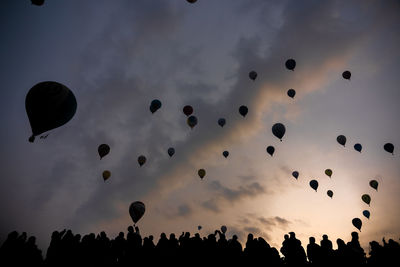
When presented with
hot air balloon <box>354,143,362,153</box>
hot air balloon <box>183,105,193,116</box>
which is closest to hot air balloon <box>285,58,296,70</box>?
hot air balloon <box>183,105,193,116</box>

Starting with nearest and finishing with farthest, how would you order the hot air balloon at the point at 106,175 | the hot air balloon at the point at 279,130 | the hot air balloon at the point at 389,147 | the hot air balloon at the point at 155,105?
the hot air balloon at the point at 155,105
the hot air balloon at the point at 279,130
the hot air balloon at the point at 106,175
the hot air balloon at the point at 389,147

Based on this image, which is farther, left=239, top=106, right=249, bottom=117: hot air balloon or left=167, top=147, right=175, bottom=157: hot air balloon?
left=167, top=147, right=175, bottom=157: hot air balloon

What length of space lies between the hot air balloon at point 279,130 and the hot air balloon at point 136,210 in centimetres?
1117

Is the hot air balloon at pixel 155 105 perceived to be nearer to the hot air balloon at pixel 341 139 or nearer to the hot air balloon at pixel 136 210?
the hot air balloon at pixel 136 210

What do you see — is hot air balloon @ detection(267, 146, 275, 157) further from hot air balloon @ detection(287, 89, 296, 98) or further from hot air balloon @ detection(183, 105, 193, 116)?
hot air balloon @ detection(183, 105, 193, 116)

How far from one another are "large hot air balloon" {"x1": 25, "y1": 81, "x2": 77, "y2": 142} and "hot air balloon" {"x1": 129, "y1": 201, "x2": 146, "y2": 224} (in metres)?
6.21

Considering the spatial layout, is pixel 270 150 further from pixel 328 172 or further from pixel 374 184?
pixel 374 184

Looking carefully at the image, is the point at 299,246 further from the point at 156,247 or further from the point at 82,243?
the point at 82,243

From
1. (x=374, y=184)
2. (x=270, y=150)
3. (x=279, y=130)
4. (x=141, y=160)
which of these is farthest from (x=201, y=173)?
(x=374, y=184)

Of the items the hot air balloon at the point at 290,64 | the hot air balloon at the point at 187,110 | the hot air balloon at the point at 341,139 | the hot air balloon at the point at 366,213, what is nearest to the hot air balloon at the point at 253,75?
the hot air balloon at the point at 290,64

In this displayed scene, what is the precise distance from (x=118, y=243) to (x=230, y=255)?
13.0 feet

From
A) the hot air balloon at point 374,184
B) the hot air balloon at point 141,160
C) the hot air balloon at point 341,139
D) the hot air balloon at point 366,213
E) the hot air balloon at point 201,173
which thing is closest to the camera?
the hot air balloon at point 141,160

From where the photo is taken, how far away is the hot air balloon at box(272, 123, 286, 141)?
17.7m

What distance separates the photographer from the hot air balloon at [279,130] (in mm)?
17672
